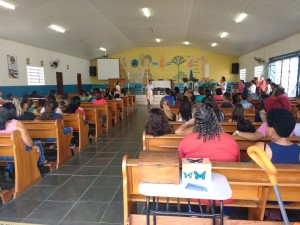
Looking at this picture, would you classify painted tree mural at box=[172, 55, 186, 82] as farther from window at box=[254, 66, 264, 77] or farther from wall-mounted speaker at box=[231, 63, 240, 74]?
window at box=[254, 66, 264, 77]

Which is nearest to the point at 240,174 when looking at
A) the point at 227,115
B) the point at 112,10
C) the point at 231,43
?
the point at 227,115

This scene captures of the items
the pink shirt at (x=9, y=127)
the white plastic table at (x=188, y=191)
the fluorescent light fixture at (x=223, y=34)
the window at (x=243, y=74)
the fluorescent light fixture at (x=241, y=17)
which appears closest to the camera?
the white plastic table at (x=188, y=191)

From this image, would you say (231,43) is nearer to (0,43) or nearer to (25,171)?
(0,43)

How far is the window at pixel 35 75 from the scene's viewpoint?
963 centimetres

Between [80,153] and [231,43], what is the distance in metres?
9.92

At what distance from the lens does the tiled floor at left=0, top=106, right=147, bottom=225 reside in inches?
96.2

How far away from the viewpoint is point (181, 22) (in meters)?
9.99

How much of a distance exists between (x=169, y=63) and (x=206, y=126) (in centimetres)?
1466

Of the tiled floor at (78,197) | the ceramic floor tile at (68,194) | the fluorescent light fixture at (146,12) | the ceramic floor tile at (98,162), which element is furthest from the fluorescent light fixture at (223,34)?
the ceramic floor tile at (68,194)

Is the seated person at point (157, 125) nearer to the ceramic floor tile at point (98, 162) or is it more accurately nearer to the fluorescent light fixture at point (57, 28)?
the ceramic floor tile at point (98, 162)

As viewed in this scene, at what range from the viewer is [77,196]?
114 inches

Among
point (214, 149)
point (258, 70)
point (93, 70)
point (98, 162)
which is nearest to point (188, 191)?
point (214, 149)

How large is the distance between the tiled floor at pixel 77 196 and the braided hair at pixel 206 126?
46.0 inches

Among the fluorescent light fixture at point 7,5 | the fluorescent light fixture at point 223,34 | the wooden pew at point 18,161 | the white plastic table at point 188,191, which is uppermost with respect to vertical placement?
the fluorescent light fixture at point 223,34
